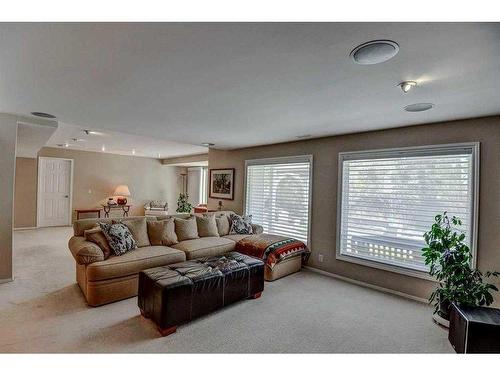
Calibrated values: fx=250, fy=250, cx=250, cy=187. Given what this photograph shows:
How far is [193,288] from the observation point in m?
2.47

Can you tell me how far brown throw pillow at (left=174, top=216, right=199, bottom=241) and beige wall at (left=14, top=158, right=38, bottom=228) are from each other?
18.4 ft

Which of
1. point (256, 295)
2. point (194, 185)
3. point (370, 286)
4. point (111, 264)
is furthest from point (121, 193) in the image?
point (370, 286)

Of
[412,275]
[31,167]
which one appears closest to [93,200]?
[31,167]

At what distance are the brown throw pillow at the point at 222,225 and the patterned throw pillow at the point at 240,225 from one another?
95mm

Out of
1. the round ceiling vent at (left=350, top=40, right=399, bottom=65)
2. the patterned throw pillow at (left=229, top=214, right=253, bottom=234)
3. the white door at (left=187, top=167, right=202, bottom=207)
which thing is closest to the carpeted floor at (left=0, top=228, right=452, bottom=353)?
the patterned throw pillow at (left=229, top=214, right=253, bottom=234)

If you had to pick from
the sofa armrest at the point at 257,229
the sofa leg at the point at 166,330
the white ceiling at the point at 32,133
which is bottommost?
the sofa leg at the point at 166,330

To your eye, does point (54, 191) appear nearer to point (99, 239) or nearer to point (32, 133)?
point (32, 133)

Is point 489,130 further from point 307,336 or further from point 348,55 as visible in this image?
point 307,336

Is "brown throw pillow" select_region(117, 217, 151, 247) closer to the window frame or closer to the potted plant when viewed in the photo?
the window frame

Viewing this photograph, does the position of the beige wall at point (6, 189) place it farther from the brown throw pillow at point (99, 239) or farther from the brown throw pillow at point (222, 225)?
the brown throw pillow at point (222, 225)

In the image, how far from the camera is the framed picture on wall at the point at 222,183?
229 inches

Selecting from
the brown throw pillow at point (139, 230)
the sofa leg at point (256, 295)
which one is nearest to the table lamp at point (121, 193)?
the brown throw pillow at point (139, 230)

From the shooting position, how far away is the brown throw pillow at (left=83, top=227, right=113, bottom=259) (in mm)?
3062

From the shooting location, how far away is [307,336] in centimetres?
230
